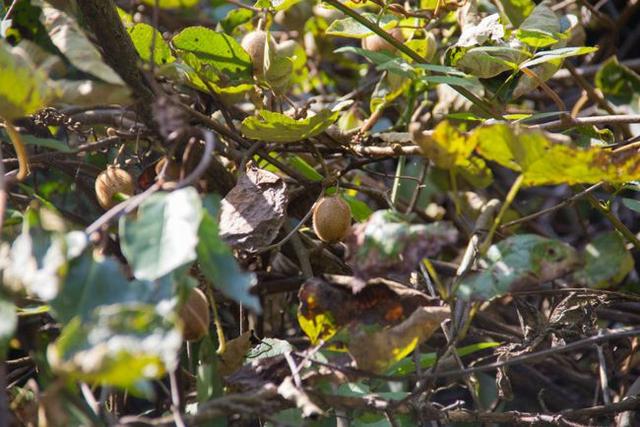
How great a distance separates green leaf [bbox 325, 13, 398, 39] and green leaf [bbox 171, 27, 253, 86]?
0.11 meters

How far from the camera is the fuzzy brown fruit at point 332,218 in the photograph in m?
0.88

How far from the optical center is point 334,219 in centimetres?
88

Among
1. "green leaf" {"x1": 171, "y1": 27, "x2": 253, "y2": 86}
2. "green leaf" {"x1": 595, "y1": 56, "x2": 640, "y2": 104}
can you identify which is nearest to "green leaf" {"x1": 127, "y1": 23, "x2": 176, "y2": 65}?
"green leaf" {"x1": 171, "y1": 27, "x2": 253, "y2": 86}

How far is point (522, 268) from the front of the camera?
0.66 m

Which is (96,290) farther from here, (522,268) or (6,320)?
Answer: (522,268)

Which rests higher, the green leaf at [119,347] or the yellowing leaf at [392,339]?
the green leaf at [119,347]

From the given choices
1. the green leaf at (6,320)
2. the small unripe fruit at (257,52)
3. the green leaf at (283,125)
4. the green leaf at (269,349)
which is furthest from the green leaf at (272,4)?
the green leaf at (6,320)

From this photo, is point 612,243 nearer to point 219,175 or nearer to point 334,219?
point 334,219

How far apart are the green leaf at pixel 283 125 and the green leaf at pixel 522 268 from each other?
0.28 metres

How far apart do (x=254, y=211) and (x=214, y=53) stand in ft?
0.79

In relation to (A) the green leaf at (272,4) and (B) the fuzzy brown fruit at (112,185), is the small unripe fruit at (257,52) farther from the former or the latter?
(B) the fuzzy brown fruit at (112,185)

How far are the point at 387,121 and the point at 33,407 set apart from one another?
2.61 feet

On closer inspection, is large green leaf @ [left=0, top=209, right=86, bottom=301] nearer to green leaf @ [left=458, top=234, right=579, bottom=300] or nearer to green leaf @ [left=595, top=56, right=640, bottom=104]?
green leaf @ [left=458, top=234, right=579, bottom=300]

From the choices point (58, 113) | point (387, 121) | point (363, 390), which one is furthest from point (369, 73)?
point (363, 390)
